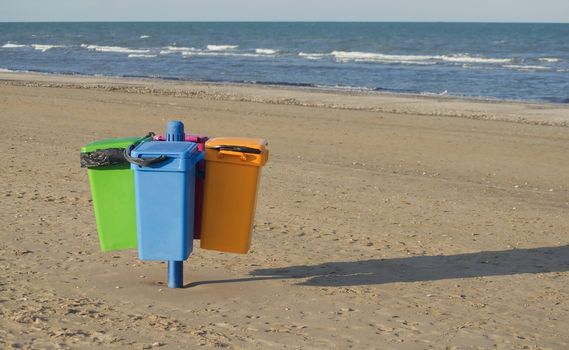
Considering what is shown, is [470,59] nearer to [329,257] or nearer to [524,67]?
[524,67]

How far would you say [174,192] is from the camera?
5.88 metres

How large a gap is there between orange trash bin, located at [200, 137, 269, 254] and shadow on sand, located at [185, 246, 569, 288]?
1.65 feet

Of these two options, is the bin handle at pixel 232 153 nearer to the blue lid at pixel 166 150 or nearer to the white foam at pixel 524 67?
the blue lid at pixel 166 150

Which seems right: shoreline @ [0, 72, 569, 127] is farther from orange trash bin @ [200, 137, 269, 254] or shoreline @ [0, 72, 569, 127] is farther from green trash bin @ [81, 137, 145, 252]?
green trash bin @ [81, 137, 145, 252]

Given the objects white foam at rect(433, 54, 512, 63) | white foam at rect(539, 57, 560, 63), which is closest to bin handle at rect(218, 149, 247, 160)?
white foam at rect(433, 54, 512, 63)

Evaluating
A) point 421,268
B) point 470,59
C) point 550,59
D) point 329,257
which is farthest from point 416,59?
point 421,268

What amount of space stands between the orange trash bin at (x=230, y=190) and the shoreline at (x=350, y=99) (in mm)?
13871

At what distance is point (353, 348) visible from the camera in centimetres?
534

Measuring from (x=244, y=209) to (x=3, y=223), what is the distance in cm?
291

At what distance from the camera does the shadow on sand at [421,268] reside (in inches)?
270

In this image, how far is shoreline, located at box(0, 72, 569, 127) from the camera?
2083cm

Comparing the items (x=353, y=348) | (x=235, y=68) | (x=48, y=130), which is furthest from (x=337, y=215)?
(x=235, y=68)

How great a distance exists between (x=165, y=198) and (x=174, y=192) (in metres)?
0.07

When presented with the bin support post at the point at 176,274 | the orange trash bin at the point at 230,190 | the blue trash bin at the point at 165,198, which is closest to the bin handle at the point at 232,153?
the orange trash bin at the point at 230,190
